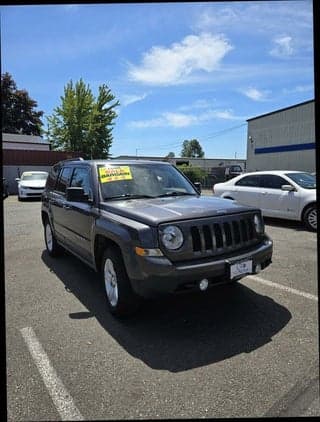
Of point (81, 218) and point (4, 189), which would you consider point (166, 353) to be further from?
point (4, 189)

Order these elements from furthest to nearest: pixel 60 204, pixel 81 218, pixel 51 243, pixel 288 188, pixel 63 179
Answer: pixel 288 188 < pixel 51 243 < pixel 63 179 < pixel 60 204 < pixel 81 218

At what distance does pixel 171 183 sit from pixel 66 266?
2.39 m

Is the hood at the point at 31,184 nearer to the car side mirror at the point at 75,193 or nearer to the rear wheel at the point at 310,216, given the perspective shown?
the rear wheel at the point at 310,216

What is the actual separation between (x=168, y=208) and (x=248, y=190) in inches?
261

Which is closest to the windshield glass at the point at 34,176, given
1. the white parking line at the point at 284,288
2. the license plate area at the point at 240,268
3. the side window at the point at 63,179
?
the side window at the point at 63,179

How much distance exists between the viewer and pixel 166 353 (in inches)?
110

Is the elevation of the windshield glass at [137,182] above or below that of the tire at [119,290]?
above

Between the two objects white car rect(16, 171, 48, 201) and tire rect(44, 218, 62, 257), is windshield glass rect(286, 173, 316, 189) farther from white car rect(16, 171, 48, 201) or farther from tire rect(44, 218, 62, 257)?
white car rect(16, 171, 48, 201)

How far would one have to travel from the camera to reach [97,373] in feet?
8.41

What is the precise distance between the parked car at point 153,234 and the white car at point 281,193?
4565 millimetres

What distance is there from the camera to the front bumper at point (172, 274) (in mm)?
2879

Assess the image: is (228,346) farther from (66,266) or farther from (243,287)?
(66,266)

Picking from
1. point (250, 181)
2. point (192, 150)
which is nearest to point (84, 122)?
point (250, 181)

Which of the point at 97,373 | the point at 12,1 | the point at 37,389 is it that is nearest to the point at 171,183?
the point at 97,373
